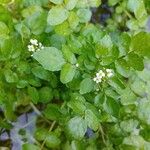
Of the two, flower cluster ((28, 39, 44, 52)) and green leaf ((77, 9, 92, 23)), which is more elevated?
green leaf ((77, 9, 92, 23))

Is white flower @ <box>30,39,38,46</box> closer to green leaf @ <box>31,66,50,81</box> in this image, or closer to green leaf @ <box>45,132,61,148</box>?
green leaf @ <box>31,66,50,81</box>

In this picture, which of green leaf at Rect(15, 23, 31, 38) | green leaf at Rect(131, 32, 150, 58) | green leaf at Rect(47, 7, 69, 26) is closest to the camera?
green leaf at Rect(131, 32, 150, 58)

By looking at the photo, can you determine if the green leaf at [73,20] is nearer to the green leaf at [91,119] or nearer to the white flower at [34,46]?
the white flower at [34,46]

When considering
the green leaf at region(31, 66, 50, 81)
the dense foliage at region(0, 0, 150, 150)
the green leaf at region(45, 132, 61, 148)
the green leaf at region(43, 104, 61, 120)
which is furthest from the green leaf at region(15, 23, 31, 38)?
the green leaf at region(45, 132, 61, 148)

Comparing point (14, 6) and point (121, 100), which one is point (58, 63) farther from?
point (14, 6)

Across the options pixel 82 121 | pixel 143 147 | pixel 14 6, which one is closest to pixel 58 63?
pixel 82 121

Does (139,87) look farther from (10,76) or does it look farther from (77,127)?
(10,76)
